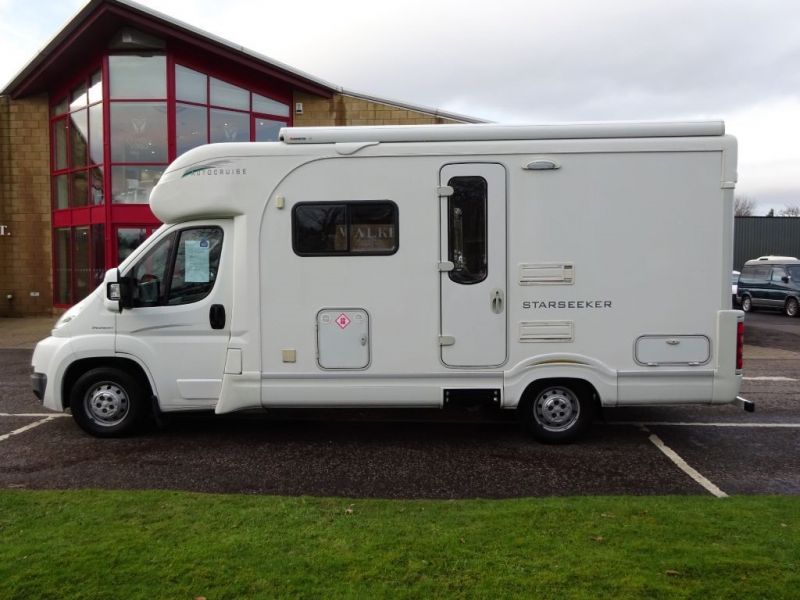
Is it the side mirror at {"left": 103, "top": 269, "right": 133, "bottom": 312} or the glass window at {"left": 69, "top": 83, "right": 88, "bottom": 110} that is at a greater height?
the glass window at {"left": 69, "top": 83, "right": 88, "bottom": 110}

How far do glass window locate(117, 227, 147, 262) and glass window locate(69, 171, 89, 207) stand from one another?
1863mm

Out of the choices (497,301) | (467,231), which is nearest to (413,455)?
(497,301)

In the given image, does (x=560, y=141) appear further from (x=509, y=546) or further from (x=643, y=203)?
(x=509, y=546)

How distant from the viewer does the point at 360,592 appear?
9.95 ft

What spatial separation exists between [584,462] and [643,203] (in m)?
2.32

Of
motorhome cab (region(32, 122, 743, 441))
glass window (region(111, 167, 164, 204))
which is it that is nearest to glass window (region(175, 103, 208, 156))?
glass window (region(111, 167, 164, 204))

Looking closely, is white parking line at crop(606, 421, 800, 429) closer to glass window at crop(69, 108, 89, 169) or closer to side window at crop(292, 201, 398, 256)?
side window at crop(292, 201, 398, 256)

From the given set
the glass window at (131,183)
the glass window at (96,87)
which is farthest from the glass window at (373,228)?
the glass window at (96,87)

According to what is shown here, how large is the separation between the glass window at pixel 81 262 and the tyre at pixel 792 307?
70.1 ft

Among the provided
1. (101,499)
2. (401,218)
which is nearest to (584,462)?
(401,218)

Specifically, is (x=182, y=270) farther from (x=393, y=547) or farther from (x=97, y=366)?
(x=393, y=547)

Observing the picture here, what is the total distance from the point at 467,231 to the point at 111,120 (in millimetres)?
14099

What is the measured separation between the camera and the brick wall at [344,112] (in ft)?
57.1

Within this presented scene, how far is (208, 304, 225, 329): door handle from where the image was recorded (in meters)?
5.74
